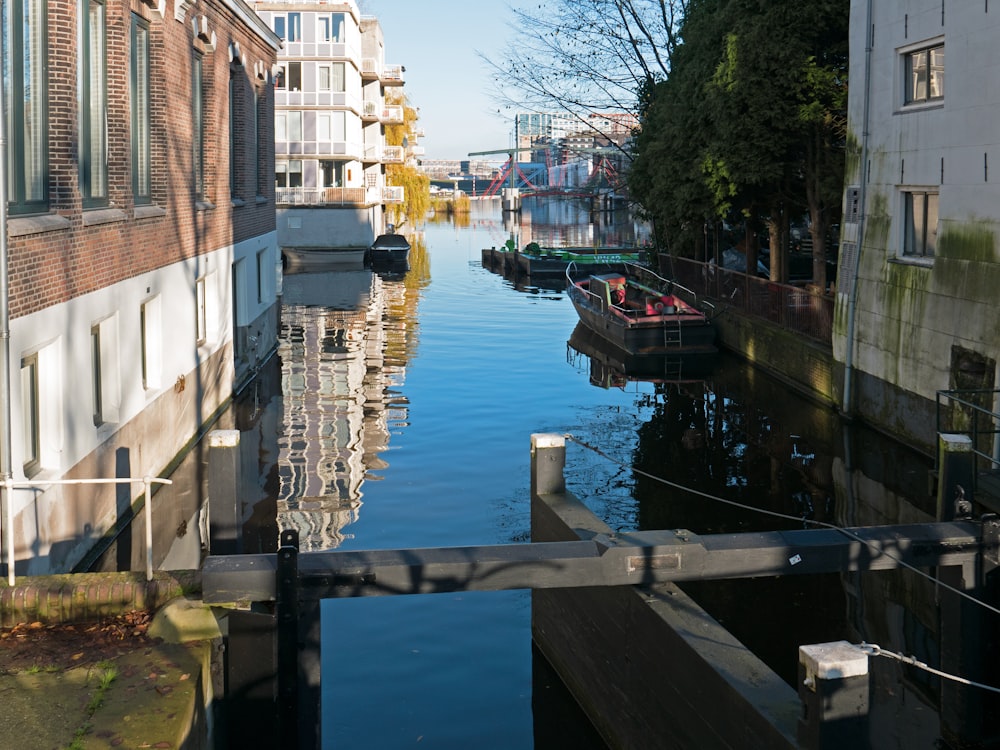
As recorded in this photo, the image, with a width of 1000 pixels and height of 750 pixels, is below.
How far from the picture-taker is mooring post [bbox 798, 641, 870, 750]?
626 centimetres

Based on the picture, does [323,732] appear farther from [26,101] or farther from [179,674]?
[26,101]

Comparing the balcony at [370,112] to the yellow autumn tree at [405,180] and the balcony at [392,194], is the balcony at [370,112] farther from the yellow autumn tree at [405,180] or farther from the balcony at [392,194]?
the yellow autumn tree at [405,180]

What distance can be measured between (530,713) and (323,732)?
181 centimetres

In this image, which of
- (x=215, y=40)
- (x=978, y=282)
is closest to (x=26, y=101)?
(x=215, y=40)

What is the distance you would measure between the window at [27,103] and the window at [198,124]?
891 cm

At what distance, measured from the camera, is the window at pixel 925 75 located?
781 inches

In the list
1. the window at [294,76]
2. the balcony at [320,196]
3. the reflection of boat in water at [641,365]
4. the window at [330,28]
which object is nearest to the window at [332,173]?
the balcony at [320,196]

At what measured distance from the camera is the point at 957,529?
30.9 ft

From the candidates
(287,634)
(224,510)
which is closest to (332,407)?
(224,510)

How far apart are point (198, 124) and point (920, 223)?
13152 mm

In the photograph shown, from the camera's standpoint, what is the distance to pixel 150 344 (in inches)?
695

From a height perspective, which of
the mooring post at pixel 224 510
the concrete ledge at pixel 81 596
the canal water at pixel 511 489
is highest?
the mooring post at pixel 224 510

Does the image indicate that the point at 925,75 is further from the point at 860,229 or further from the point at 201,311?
the point at 201,311

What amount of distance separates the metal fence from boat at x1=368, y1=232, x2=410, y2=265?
24.2 m
